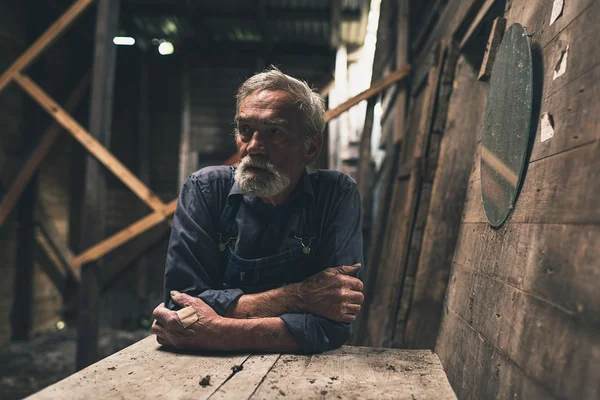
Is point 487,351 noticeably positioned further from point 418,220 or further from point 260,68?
point 260,68

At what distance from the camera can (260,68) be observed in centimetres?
784

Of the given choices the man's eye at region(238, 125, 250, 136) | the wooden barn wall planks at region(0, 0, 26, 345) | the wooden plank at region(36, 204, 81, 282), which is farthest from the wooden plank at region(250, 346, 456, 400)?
the wooden plank at region(36, 204, 81, 282)

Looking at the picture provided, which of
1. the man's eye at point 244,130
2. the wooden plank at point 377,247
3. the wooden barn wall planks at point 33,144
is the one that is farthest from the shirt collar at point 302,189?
the wooden barn wall planks at point 33,144

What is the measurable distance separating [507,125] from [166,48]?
23.0 ft

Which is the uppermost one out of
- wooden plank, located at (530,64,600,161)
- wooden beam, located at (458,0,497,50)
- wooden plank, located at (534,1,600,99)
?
wooden beam, located at (458,0,497,50)

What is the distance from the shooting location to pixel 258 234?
2139 mm

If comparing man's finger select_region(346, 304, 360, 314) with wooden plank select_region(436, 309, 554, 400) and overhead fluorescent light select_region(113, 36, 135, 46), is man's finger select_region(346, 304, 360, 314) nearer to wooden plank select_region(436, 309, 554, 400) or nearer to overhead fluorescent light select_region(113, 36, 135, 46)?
wooden plank select_region(436, 309, 554, 400)

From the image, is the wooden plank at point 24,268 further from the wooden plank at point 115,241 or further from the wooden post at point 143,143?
the wooden plank at point 115,241

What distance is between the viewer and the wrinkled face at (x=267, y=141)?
2.12 m

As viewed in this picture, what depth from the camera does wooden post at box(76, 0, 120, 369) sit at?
4.70 metres

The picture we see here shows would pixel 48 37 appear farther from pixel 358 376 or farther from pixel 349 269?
pixel 358 376

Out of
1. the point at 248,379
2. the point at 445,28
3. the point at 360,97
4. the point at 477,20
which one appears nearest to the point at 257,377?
the point at 248,379

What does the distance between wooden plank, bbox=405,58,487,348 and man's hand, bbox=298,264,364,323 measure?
4.71 ft

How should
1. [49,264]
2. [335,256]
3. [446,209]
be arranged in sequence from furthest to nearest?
[49,264] → [446,209] → [335,256]
